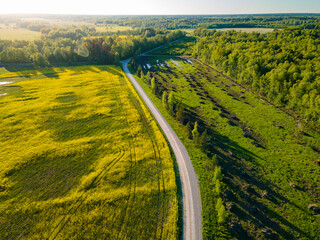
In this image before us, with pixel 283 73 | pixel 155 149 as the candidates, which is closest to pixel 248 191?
pixel 155 149

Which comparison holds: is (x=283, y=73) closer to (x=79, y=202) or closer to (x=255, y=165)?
(x=255, y=165)

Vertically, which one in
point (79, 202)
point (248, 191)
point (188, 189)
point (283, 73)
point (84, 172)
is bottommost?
point (79, 202)

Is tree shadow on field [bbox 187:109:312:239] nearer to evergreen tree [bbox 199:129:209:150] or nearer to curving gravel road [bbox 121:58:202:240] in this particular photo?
evergreen tree [bbox 199:129:209:150]

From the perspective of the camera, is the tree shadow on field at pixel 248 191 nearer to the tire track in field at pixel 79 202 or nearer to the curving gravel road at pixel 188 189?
the curving gravel road at pixel 188 189

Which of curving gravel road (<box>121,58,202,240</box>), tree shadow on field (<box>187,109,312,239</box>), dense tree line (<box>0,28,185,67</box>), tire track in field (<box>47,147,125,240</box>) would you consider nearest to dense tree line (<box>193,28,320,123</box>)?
tree shadow on field (<box>187,109,312,239</box>)

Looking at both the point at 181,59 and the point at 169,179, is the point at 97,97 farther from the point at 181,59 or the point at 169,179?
the point at 181,59

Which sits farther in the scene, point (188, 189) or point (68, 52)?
point (68, 52)
